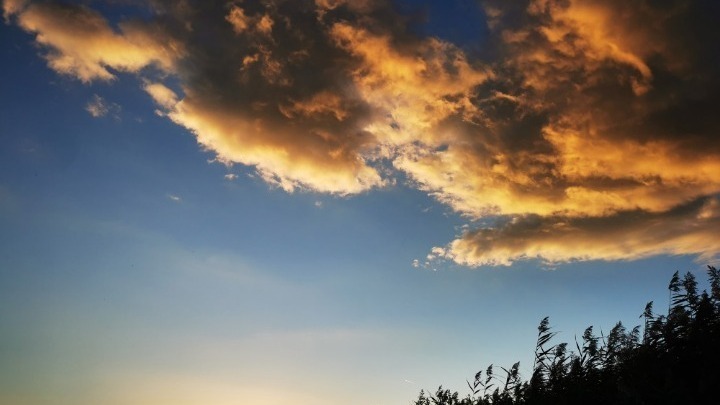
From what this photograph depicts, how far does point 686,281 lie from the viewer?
13.2m

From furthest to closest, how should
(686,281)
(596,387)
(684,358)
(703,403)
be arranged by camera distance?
(686,281) < (596,387) < (684,358) < (703,403)

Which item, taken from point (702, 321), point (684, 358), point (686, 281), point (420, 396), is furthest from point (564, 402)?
point (420, 396)

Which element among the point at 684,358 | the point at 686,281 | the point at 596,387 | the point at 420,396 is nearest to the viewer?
the point at 684,358

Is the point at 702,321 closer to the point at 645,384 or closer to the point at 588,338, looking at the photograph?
the point at 645,384

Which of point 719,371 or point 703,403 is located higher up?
point 719,371

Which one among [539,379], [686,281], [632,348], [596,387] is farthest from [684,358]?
[686,281]

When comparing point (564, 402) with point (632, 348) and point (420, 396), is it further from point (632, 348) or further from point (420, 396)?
point (420, 396)

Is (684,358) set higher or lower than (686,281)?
lower

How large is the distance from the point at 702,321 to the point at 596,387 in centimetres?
266

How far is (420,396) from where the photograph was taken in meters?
22.3

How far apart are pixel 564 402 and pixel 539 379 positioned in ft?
9.29

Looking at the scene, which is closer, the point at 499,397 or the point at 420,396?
the point at 499,397

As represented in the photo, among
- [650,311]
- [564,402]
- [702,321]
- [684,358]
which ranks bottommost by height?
[564,402]

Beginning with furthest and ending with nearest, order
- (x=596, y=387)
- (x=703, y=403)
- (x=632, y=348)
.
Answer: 1. (x=632, y=348)
2. (x=596, y=387)
3. (x=703, y=403)
